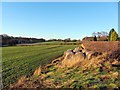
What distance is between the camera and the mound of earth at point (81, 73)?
11209mm

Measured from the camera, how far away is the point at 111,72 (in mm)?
13000

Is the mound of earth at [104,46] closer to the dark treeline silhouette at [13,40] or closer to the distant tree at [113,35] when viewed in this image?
the distant tree at [113,35]

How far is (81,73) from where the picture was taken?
520 inches

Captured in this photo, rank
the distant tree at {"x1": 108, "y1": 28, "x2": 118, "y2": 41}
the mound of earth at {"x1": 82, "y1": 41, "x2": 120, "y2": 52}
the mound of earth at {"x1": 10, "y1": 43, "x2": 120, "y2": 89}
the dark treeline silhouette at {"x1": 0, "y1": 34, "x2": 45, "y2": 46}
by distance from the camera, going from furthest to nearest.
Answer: the dark treeline silhouette at {"x1": 0, "y1": 34, "x2": 45, "y2": 46} < the distant tree at {"x1": 108, "y1": 28, "x2": 118, "y2": 41} < the mound of earth at {"x1": 82, "y1": 41, "x2": 120, "y2": 52} < the mound of earth at {"x1": 10, "y1": 43, "x2": 120, "y2": 89}

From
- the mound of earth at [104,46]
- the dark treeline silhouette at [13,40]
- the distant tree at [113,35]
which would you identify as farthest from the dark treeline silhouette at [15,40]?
the mound of earth at [104,46]

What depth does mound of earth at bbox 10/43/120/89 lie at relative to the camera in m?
11.2

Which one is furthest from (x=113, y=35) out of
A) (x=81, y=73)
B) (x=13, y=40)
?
(x=13, y=40)

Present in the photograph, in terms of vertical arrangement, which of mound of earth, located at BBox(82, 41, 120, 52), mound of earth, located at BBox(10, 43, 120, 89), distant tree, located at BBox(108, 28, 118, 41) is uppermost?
distant tree, located at BBox(108, 28, 118, 41)

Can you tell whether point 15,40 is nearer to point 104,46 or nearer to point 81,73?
point 104,46

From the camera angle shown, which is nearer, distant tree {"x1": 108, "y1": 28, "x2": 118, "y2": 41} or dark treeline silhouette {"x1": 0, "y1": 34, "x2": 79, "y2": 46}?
distant tree {"x1": 108, "y1": 28, "x2": 118, "y2": 41}

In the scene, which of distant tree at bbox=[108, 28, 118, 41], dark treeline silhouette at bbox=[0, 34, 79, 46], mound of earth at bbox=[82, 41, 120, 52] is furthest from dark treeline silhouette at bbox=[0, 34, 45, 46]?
mound of earth at bbox=[82, 41, 120, 52]

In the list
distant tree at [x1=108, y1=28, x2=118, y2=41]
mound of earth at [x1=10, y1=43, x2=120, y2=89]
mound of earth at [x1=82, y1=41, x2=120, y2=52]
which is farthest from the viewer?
distant tree at [x1=108, y1=28, x2=118, y2=41]

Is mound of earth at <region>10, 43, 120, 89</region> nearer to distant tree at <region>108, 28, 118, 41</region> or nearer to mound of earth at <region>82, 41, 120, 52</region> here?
mound of earth at <region>82, 41, 120, 52</region>

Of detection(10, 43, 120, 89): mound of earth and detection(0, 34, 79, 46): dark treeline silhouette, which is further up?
detection(0, 34, 79, 46): dark treeline silhouette
